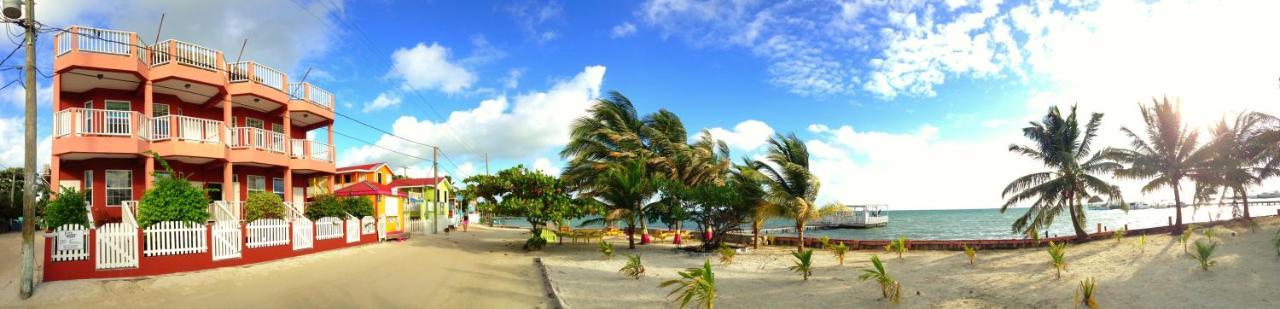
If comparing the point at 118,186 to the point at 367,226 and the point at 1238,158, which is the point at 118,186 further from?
the point at 1238,158

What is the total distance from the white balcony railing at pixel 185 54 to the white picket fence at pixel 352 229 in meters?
6.31

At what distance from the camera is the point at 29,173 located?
1073 cm

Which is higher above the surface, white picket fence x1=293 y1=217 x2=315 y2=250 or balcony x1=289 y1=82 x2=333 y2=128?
balcony x1=289 y1=82 x2=333 y2=128

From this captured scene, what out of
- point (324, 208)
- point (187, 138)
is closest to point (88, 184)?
point (187, 138)

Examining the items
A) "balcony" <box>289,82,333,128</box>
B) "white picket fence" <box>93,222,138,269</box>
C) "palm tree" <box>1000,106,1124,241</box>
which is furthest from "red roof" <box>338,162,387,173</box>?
"palm tree" <box>1000,106,1124,241</box>

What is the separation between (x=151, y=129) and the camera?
16266 millimetres

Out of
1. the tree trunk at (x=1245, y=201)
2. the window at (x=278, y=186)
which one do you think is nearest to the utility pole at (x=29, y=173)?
the window at (x=278, y=186)

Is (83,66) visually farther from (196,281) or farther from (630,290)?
(630,290)

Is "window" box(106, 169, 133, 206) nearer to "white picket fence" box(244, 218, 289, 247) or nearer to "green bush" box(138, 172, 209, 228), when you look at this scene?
"green bush" box(138, 172, 209, 228)

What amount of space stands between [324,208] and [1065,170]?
24.7 m

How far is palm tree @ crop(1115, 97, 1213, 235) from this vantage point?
58.8 ft

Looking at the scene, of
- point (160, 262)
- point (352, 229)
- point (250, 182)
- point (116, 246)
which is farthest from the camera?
point (250, 182)

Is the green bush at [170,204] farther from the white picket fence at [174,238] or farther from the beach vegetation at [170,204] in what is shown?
the white picket fence at [174,238]

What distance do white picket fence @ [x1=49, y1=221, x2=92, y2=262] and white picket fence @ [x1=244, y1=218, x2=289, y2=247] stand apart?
3.21 m
